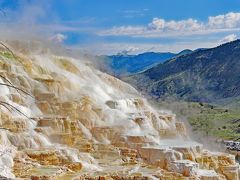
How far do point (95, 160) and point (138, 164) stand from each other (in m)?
2.50

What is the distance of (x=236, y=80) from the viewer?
18075cm

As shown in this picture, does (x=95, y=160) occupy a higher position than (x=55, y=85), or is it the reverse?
(x=55, y=85)

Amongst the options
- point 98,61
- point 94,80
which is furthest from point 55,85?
point 98,61

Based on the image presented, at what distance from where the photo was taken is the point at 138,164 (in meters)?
29.8

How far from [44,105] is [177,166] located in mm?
10404

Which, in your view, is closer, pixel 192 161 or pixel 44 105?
pixel 192 161

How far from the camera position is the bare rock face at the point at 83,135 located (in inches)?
1060

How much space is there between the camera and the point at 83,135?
33312 millimetres

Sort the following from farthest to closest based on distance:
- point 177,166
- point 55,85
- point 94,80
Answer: point 94,80 < point 55,85 < point 177,166

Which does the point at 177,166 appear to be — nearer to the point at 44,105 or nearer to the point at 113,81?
the point at 44,105

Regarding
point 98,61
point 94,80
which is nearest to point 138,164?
Result: point 94,80


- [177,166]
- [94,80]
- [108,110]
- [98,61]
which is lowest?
[177,166]

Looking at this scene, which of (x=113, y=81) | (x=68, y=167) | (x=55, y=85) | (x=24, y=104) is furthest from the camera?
(x=113, y=81)

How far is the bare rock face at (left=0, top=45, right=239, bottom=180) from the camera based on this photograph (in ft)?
88.3
